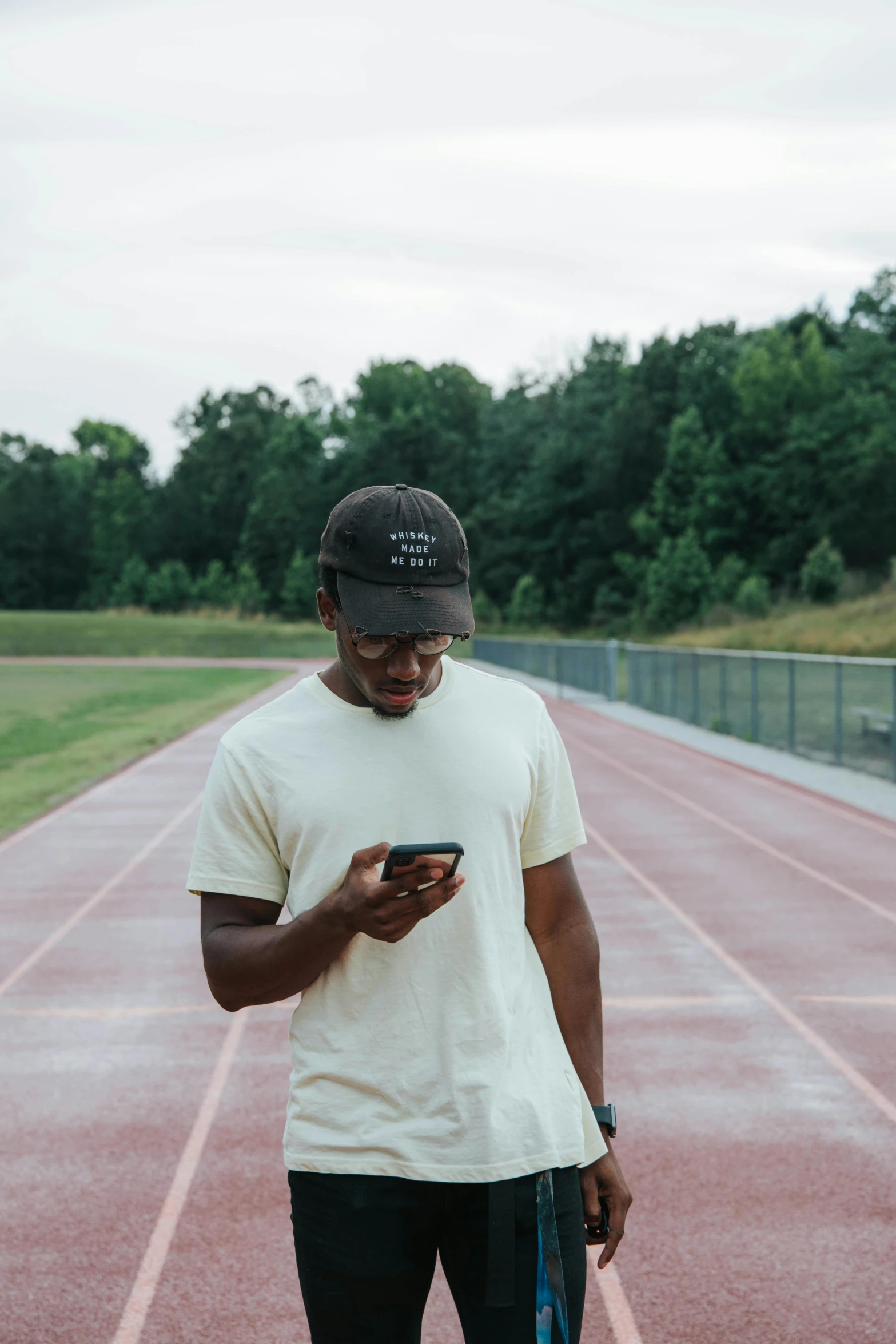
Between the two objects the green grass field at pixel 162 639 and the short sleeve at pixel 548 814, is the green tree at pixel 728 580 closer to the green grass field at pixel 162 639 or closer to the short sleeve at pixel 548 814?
the green grass field at pixel 162 639

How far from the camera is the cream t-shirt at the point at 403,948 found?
2.13 metres

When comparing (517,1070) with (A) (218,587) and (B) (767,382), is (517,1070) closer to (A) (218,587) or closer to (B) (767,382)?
(B) (767,382)

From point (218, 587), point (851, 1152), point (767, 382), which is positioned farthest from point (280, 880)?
point (218, 587)

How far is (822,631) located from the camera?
44.0 m

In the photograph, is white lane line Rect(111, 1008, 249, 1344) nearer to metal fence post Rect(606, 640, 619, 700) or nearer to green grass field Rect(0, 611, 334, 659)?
metal fence post Rect(606, 640, 619, 700)

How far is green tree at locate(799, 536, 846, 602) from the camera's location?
185 ft

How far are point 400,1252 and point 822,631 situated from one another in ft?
142

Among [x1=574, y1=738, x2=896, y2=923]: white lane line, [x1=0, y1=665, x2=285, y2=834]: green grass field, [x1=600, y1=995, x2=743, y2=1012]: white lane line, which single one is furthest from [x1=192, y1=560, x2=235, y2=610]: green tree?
[x1=600, y1=995, x2=743, y2=1012]: white lane line

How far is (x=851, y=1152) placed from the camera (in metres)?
5.36

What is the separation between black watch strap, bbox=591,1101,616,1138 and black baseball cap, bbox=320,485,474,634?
78 cm

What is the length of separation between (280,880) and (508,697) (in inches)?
17.2

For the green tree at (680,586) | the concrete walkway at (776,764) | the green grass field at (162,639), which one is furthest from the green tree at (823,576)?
the concrete walkway at (776,764)

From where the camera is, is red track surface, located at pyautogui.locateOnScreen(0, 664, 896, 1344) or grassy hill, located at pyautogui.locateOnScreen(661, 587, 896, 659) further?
grassy hill, located at pyautogui.locateOnScreen(661, 587, 896, 659)

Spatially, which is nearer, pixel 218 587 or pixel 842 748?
pixel 842 748
